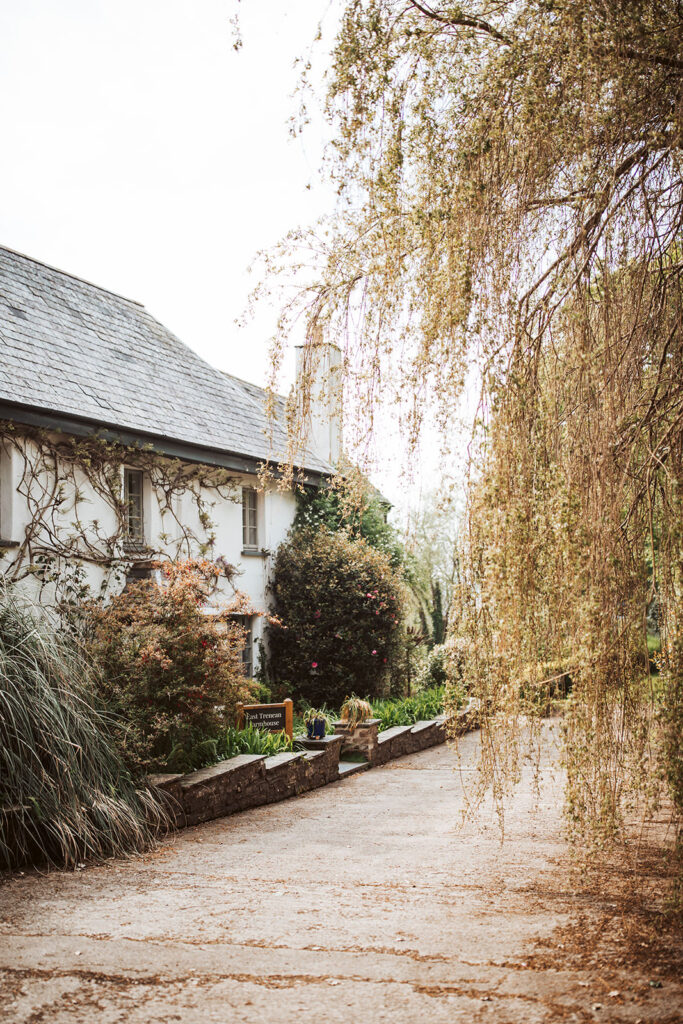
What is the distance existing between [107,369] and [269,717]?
560 centimetres

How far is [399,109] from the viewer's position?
219 inches

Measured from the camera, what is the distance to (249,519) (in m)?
16.3

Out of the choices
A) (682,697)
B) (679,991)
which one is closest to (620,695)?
(682,697)

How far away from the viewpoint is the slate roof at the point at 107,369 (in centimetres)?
1173

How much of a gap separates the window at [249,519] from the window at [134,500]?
2983 millimetres

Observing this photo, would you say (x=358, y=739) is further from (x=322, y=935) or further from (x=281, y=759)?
(x=322, y=935)

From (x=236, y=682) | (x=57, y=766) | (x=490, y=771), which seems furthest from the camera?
(x=236, y=682)

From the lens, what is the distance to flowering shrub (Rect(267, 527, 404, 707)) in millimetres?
15906

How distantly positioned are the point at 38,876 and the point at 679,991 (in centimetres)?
462

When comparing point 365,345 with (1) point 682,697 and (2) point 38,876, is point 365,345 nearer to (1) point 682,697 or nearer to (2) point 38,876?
(1) point 682,697

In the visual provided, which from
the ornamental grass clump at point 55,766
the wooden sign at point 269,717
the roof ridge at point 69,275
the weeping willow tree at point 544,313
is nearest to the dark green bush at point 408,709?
the wooden sign at point 269,717

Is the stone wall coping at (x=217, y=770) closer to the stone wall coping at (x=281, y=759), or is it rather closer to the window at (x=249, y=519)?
the stone wall coping at (x=281, y=759)

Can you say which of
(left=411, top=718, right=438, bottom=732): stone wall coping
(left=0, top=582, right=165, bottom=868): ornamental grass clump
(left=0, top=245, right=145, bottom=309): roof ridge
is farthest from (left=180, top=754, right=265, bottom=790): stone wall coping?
(left=0, top=245, right=145, bottom=309): roof ridge

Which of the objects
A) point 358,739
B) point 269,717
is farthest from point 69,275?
point 358,739
